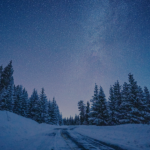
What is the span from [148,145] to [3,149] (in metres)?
10.4

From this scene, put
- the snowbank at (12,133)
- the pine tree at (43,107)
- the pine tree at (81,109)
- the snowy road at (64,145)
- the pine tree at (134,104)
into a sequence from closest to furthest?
1. the snowy road at (64,145)
2. the snowbank at (12,133)
3. the pine tree at (134,104)
4. the pine tree at (43,107)
5. the pine tree at (81,109)

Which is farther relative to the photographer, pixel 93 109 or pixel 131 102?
pixel 93 109

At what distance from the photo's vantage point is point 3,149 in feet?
21.0

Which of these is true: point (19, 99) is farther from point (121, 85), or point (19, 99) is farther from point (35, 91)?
point (121, 85)

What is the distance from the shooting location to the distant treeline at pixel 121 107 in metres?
20.1

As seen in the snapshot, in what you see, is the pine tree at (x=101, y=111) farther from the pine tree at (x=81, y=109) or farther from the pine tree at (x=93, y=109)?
the pine tree at (x=81, y=109)

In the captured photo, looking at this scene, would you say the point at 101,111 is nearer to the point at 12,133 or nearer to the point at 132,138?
the point at 132,138

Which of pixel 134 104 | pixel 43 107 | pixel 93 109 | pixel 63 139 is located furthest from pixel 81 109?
pixel 63 139

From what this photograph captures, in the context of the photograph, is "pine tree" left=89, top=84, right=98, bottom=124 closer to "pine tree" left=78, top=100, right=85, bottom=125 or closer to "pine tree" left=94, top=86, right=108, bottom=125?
"pine tree" left=94, top=86, right=108, bottom=125

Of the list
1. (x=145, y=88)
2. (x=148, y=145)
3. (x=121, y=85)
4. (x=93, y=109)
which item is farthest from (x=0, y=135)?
(x=145, y=88)

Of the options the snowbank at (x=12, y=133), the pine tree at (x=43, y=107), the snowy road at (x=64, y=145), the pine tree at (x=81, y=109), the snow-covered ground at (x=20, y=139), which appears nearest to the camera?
the snowy road at (x=64, y=145)

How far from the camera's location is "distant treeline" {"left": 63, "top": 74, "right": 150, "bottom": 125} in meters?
20.1

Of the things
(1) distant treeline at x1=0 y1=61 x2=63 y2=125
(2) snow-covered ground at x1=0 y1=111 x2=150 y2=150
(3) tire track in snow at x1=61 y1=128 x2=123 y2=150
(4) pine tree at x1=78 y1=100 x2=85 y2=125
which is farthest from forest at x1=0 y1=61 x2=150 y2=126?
(4) pine tree at x1=78 y1=100 x2=85 y2=125

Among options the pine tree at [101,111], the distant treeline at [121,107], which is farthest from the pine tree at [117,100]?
the pine tree at [101,111]
